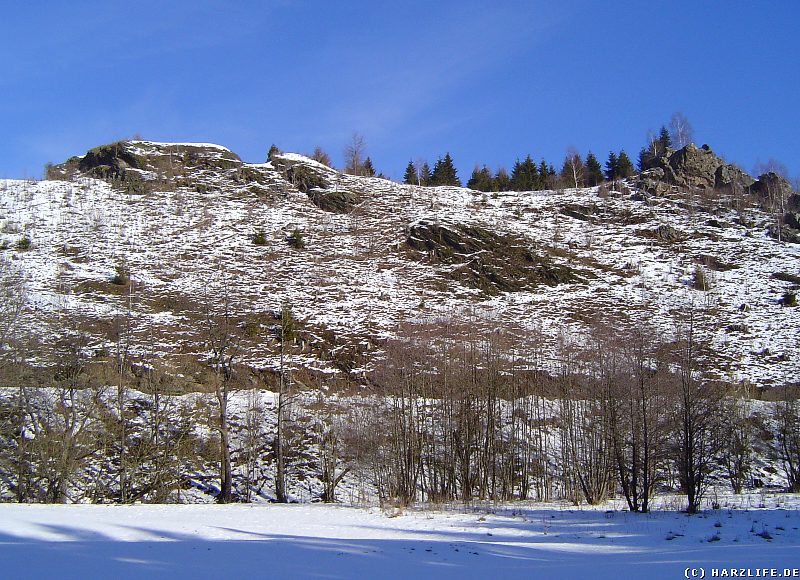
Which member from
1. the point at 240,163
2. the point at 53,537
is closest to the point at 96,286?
the point at 240,163

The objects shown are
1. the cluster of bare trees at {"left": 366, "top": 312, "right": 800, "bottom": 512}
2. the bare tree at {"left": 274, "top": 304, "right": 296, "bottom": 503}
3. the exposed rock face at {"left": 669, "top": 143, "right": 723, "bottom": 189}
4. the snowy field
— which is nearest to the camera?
the snowy field

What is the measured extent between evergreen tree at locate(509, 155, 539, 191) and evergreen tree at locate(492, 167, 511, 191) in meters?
0.77

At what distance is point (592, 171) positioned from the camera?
106 metres

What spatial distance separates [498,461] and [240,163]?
221ft

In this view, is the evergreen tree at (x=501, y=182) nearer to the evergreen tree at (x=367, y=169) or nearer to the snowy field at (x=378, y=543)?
the evergreen tree at (x=367, y=169)

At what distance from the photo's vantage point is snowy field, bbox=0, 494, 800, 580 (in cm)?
958

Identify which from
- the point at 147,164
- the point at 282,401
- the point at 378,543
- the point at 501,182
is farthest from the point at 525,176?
the point at 378,543

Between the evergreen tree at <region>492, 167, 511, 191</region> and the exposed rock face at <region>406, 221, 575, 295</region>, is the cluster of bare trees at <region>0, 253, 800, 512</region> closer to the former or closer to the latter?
the exposed rock face at <region>406, 221, 575, 295</region>

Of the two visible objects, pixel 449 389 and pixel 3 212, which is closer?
pixel 449 389

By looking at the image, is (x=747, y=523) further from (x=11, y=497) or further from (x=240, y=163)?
(x=240, y=163)

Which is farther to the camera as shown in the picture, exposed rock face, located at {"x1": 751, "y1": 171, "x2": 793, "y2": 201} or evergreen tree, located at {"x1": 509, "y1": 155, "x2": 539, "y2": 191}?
evergreen tree, located at {"x1": 509, "y1": 155, "x2": 539, "y2": 191}

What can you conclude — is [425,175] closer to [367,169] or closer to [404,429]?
[367,169]

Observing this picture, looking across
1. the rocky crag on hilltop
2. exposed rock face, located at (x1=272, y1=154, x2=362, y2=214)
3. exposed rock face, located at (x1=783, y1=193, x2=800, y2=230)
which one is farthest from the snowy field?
the rocky crag on hilltop

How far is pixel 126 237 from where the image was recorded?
63875 millimetres
